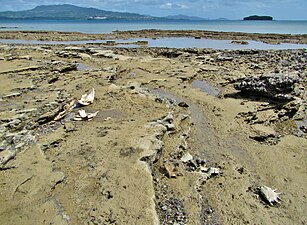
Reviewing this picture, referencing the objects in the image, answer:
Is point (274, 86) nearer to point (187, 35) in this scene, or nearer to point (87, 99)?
point (87, 99)

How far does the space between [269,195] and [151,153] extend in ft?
10.4

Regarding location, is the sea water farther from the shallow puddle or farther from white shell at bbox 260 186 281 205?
white shell at bbox 260 186 281 205

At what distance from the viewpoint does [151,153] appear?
7648 mm

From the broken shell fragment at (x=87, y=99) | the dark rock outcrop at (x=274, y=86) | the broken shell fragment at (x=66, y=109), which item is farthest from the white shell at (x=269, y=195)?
Result: the broken shell fragment at (x=87, y=99)

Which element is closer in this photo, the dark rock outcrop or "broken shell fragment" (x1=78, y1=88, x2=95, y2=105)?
"broken shell fragment" (x1=78, y1=88, x2=95, y2=105)

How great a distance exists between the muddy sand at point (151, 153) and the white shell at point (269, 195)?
32 millimetres

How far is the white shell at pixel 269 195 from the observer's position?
6520mm

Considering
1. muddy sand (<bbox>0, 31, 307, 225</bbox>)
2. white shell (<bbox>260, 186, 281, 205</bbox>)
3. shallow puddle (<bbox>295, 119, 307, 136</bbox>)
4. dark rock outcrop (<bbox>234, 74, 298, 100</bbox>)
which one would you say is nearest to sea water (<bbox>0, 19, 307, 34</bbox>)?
dark rock outcrop (<bbox>234, 74, 298, 100</bbox>)

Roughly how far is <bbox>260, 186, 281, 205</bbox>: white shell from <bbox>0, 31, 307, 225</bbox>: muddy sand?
32 mm

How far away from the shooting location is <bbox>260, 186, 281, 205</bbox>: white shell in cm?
652

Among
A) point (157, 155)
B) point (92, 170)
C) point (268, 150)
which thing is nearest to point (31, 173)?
point (92, 170)

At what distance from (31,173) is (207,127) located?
6.51 metres

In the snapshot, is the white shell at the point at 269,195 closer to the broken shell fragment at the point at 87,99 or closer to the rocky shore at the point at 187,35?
the broken shell fragment at the point at 87,99

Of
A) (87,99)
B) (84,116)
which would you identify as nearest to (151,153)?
(84,116)
